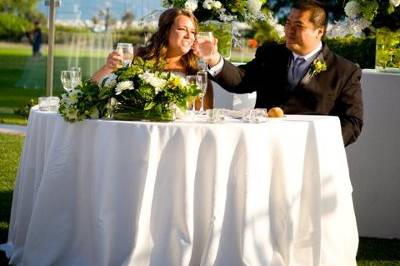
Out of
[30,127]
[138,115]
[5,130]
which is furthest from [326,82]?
[5,130]

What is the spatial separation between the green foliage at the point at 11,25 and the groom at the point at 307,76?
127ft

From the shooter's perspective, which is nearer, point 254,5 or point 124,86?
point 124,86

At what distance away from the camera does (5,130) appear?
1464cm

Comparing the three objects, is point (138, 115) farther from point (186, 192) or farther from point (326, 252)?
point (326, 252)

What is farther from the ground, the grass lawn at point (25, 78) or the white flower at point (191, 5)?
the white flower at point (191, 5)

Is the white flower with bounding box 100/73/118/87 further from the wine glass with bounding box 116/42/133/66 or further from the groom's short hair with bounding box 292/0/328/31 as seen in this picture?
the groom's short hair with bounding box 292/0/328/31

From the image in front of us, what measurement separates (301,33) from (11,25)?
39.7 metres

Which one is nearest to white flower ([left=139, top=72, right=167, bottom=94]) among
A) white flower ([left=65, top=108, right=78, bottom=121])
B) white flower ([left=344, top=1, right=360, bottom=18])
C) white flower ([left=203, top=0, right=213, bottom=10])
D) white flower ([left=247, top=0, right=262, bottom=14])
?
white flower ([left=65, top=108, right=78, bottom=121])

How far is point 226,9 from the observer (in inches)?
303

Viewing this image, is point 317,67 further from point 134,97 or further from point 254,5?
point 134,97

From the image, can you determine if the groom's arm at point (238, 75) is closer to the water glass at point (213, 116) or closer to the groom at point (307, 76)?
the groom at point (307, 76)

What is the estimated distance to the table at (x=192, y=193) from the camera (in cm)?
545

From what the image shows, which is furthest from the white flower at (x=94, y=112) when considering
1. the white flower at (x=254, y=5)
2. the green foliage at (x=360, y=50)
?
the green foliage at (x=360, y=50)

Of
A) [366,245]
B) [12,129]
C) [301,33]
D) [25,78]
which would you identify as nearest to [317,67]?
[301,33]
